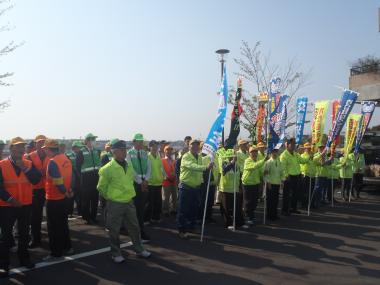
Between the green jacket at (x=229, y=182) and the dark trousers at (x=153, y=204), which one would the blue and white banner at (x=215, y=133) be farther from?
the dark trousers at (x=153, y=204)

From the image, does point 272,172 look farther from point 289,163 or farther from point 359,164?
point 359,164

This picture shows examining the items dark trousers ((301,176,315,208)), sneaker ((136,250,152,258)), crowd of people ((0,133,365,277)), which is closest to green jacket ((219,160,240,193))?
crowd of people ((0,133,365,277))

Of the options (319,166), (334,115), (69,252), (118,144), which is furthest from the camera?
(319,166)

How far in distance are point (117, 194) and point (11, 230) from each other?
162 cm

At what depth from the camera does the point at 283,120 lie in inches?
396

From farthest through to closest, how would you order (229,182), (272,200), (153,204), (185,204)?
(272,200) < (153,204) < (229,182) < (185,204)

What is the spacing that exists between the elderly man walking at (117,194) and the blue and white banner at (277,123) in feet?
14.9

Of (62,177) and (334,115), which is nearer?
(62,177)

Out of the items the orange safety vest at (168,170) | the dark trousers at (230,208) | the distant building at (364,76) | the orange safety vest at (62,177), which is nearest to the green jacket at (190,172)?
the dark trousers at (230,208)

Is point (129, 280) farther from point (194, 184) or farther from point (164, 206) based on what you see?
point (164, 206)

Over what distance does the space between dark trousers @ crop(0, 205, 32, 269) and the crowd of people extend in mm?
14

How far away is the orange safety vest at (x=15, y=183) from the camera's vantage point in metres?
5.75

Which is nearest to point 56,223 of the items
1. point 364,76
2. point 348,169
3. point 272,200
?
point 272,200

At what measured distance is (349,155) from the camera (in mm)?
13852
